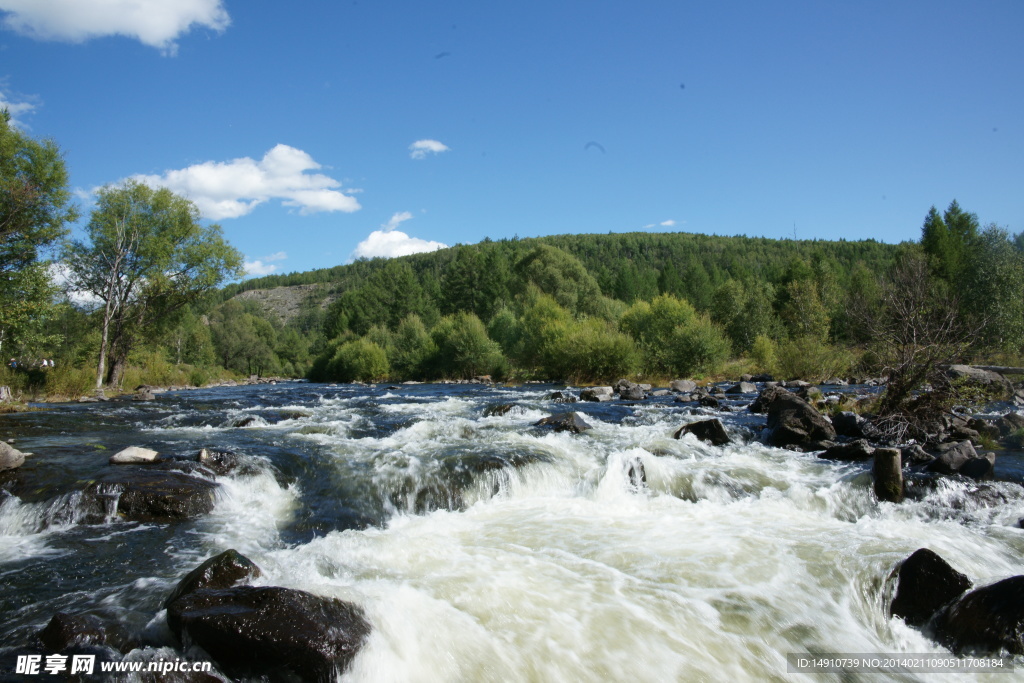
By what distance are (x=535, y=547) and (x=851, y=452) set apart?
830cm

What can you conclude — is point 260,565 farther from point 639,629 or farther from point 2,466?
point 2,466

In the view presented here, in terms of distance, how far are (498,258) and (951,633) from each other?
6143cm

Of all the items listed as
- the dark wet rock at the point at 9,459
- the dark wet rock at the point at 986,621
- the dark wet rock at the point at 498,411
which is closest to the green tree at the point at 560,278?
the dark wet rock at the point at 498,411

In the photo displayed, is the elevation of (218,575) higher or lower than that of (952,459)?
lower

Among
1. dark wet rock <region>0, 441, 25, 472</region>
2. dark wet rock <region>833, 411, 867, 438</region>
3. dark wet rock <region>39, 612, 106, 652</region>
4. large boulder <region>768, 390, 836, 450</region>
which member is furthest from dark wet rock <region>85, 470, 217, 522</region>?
dark wet rock <region>833, 411, 867, 438</region>

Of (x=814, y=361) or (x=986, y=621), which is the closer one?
(x=986, y=621)

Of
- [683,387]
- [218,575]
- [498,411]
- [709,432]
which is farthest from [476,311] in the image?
[218,575]

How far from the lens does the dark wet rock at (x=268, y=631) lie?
4.43 m

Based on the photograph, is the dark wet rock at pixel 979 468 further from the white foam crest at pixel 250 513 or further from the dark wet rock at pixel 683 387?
the dark wet rock at pixel 683 387

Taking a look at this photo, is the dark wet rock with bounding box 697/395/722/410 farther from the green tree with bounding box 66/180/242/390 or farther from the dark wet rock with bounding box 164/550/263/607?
the green tree with bounding box 66/180/242/390

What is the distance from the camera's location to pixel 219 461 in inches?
397

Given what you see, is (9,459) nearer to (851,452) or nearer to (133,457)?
(133,457)

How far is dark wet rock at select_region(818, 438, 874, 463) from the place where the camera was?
1144cm

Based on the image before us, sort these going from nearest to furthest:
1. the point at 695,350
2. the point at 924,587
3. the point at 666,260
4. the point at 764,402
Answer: the point at 924,587 < the point at 764,402 < the point at 695,350 < the point at 666,260
